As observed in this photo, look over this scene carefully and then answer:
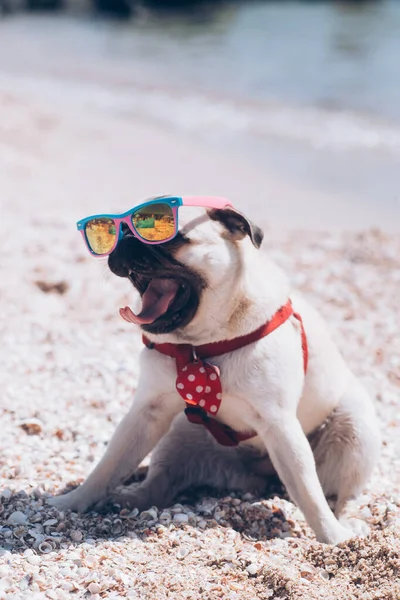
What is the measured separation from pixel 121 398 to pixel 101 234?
164 centimetres

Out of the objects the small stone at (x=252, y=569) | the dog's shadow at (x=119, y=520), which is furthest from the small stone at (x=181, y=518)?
the small stone at (x=252, y=569)

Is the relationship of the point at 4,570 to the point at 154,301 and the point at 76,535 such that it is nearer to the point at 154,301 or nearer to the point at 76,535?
the point at 76,535

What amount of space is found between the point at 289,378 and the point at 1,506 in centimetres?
130

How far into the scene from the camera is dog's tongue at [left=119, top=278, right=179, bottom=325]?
2.91 m

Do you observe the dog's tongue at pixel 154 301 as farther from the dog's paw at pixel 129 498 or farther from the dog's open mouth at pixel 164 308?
the dog's paw at pixel 129 498

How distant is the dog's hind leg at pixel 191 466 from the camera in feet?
11.7

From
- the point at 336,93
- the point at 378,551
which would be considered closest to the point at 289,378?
the point at 378,551

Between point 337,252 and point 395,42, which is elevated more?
point 395,42

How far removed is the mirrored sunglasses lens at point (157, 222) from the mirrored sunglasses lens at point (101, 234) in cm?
15

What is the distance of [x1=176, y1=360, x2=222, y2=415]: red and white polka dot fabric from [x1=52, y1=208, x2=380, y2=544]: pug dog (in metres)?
0.05

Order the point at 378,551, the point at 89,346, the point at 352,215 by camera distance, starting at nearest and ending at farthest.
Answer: the point at 378,551
the point at 89,346
the point at 352,215

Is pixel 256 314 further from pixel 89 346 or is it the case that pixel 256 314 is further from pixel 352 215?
pixel 352 215

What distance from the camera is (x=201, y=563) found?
285 cm

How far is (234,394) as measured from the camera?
→ 3.07 meters
